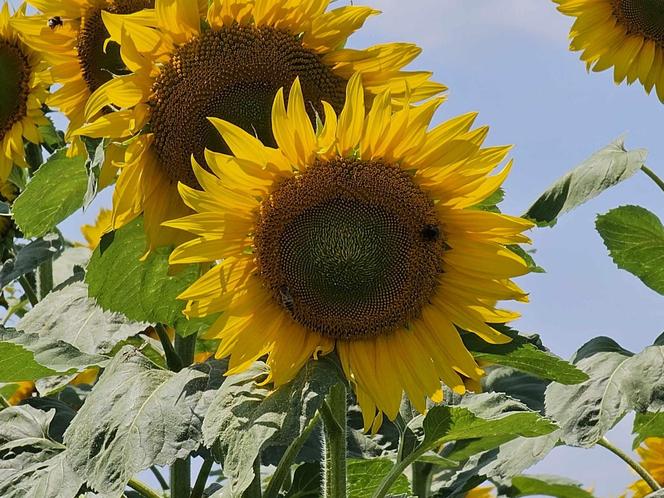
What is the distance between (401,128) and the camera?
210 centimetres

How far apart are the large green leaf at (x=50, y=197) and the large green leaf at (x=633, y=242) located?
1.78 m

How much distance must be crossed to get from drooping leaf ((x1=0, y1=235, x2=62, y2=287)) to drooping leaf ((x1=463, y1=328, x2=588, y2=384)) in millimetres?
1750

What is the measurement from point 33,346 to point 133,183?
0.43 meters

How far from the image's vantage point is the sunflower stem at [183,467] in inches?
106

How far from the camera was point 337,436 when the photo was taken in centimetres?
220

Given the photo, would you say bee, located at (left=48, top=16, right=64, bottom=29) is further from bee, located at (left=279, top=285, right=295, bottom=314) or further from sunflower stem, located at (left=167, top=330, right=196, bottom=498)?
bee, located at (left=279, top=285, right=295, bottom=314)

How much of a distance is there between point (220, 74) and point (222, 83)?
19mm

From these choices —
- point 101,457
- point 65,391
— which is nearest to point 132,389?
point 101,457

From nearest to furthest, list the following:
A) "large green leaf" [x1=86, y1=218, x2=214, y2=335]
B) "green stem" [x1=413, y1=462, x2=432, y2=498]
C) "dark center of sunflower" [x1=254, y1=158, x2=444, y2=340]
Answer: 1. "dark center of sunflower" [x1=254, y1=158, x2=444, y2=340]
2. "large green leaf" [x1=86, y1=218, x2=214, y2=335]
3. "green stem" [x1=413, y1=462, x2=432, y2=498]

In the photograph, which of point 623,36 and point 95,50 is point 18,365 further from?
point 623,36

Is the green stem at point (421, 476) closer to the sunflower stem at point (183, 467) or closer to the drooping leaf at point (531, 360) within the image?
the sunflower stem at point (183, 467)

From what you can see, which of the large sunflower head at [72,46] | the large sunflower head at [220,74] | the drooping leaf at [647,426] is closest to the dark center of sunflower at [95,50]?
the large sunflower head at [72,46]

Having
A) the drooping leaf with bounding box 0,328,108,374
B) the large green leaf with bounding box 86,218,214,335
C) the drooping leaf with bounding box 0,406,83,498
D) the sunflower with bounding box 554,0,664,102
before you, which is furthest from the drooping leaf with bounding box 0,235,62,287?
the sunflower with bounding box 554,0,664,102

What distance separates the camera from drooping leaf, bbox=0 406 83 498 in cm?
229
